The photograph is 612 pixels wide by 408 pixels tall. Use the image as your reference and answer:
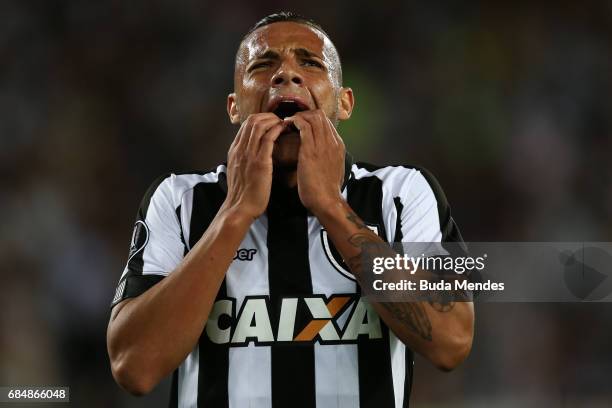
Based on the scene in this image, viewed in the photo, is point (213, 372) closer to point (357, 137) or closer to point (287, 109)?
point (287, 109)

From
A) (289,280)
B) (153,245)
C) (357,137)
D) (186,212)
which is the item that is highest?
(357,137)

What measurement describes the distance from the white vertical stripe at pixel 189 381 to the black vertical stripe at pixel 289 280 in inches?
8.2

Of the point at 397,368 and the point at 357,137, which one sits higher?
the point at 357,137

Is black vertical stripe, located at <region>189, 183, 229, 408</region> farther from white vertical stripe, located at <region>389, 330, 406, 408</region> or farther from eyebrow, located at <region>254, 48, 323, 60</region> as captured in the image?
eyebrow, located at <region>254, 48, 323, 60</region>

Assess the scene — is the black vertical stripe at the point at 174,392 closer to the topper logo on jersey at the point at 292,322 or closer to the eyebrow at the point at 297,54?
the topper logo on jersey at the point at 292,322

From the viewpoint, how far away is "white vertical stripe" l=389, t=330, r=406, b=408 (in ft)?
6.31

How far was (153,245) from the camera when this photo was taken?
2.00 m

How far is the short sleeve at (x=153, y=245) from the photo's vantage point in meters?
1.93

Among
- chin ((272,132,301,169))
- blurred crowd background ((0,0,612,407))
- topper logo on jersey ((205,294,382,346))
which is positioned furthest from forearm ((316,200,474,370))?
blurred crowd background ((0,0,612,407))

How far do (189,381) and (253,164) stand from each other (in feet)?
1.93

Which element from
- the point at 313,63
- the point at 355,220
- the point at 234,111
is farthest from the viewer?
the point at 234,111

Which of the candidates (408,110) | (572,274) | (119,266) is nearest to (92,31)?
(119,266)

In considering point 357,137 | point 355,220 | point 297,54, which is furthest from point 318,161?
point 357,137

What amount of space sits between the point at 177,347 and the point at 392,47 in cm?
413
